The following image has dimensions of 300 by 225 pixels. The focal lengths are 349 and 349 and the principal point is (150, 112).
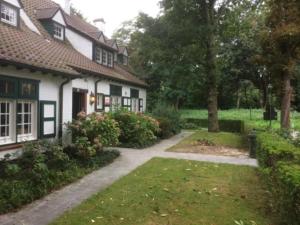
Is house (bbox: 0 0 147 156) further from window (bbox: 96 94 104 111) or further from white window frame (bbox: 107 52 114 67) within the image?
white window frame (bbox: 107 52 114 67)

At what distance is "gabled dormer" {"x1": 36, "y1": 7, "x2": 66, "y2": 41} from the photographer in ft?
55.7

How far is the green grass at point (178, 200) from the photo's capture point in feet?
19.9

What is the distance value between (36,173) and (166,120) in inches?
509

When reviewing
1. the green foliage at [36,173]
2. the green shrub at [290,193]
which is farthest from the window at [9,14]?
the green shrub at [290,193]

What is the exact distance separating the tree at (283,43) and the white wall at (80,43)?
9.71 metres

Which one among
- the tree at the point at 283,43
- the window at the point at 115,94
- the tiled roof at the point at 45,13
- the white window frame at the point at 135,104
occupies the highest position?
the tiled roof at the point at 45,13

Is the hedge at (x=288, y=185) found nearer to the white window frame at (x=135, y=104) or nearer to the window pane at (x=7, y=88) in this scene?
the window pane at (x=7, y=88)

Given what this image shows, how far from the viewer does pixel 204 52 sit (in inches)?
903

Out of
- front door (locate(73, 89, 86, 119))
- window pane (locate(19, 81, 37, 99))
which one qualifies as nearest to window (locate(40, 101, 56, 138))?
window pane (locate(19, 81, 37, 99))

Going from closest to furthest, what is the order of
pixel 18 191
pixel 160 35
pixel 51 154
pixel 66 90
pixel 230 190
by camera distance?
pixel 18 191 → pixel 230 190 → pixel 51 154 → pixel 66 90 → pixel 160 35

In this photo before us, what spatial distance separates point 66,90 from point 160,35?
1103 cm

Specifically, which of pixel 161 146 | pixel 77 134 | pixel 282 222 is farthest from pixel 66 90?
pixel 282 222

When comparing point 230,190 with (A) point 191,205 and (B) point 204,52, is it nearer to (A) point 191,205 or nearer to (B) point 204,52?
(A) point 191,205

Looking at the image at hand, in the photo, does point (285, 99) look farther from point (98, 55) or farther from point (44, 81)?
point (98, 55)
